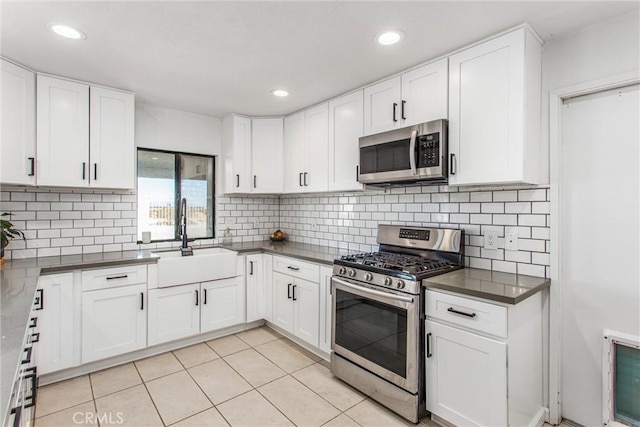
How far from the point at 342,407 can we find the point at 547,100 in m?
2.40

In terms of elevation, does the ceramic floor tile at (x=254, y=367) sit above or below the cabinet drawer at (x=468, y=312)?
below

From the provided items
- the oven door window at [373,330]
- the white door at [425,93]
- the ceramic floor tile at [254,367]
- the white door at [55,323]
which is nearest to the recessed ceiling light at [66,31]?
the white door at [55,323]

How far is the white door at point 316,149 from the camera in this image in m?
3.21

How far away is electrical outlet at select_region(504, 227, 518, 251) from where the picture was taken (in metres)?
2.20

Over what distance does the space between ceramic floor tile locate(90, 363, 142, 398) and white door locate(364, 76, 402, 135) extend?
272cm

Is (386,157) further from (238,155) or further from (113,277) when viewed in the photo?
(113,277)

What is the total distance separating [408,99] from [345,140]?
2.33 ft

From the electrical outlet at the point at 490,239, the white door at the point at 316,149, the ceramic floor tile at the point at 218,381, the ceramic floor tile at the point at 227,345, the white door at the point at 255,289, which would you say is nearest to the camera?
the electrical outlet at the point at 490,239

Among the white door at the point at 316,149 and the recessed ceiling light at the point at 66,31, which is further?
the white door at the point at 316,149

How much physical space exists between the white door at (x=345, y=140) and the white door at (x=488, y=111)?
86cm

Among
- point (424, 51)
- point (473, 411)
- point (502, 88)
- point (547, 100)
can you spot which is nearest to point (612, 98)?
point (547, 100)

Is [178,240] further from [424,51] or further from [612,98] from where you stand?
[612,98]

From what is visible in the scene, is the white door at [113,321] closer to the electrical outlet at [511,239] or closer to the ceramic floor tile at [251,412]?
the ceramic floor tile at [251,412]

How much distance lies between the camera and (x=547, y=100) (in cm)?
209
